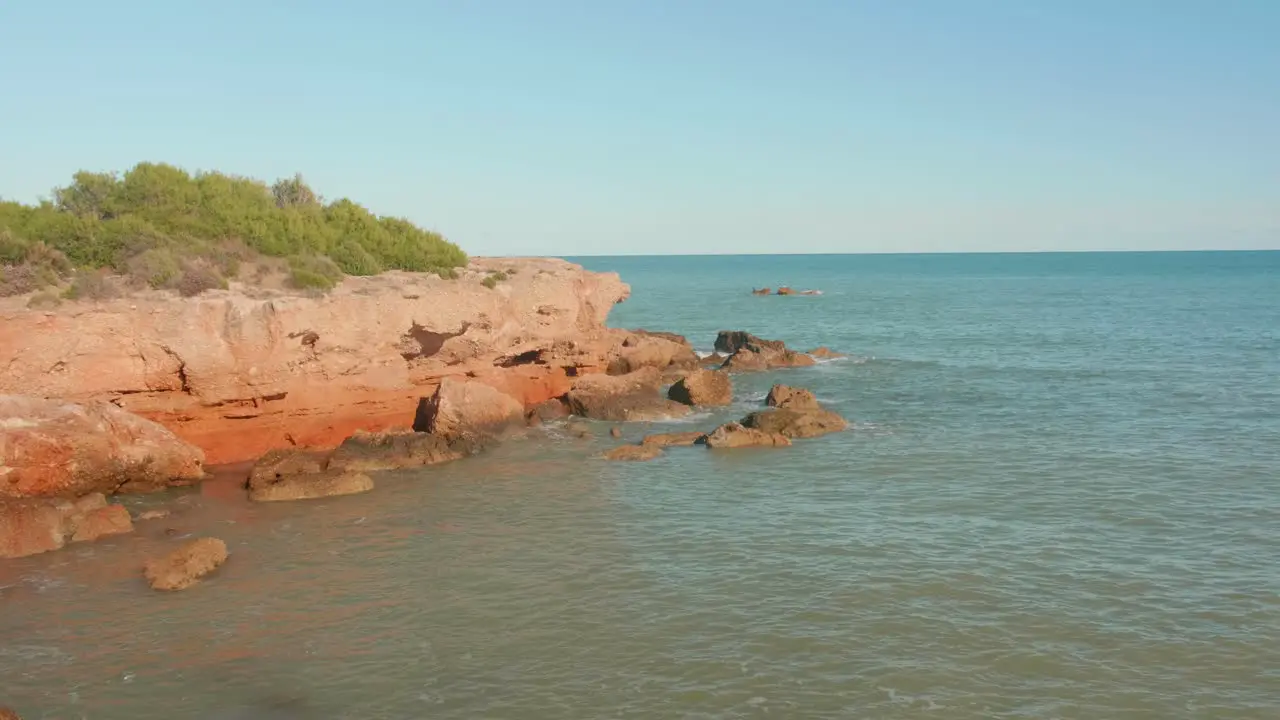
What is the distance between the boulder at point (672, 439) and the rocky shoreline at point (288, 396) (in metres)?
0.06

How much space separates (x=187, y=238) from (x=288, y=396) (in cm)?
681

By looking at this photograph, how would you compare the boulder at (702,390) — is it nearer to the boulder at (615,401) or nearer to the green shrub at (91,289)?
the boulder at (615,401)

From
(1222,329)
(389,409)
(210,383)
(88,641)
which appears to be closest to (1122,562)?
(88,641)

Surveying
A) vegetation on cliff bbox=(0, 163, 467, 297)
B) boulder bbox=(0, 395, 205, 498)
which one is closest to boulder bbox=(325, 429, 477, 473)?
boulder bbox=(0, 395, 205, 498)

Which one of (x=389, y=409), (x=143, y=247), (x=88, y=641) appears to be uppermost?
(x=143, y=247)

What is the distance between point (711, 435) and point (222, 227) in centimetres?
1710

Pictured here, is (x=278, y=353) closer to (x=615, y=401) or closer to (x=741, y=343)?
(x=615, y=401)

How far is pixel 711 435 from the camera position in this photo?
27641 millimetres

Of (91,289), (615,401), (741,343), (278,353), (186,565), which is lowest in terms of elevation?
(186,565)

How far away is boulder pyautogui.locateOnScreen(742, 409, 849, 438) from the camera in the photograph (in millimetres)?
28406

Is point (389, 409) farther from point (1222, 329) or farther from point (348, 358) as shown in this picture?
point (1222, 329)

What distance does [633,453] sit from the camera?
86.2ft

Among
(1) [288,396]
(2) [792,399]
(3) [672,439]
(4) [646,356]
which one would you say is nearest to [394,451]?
(1) [288,396]

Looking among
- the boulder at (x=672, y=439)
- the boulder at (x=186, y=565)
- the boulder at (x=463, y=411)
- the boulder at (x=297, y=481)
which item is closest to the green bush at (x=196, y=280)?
the boulder at (x=297, y=481)
